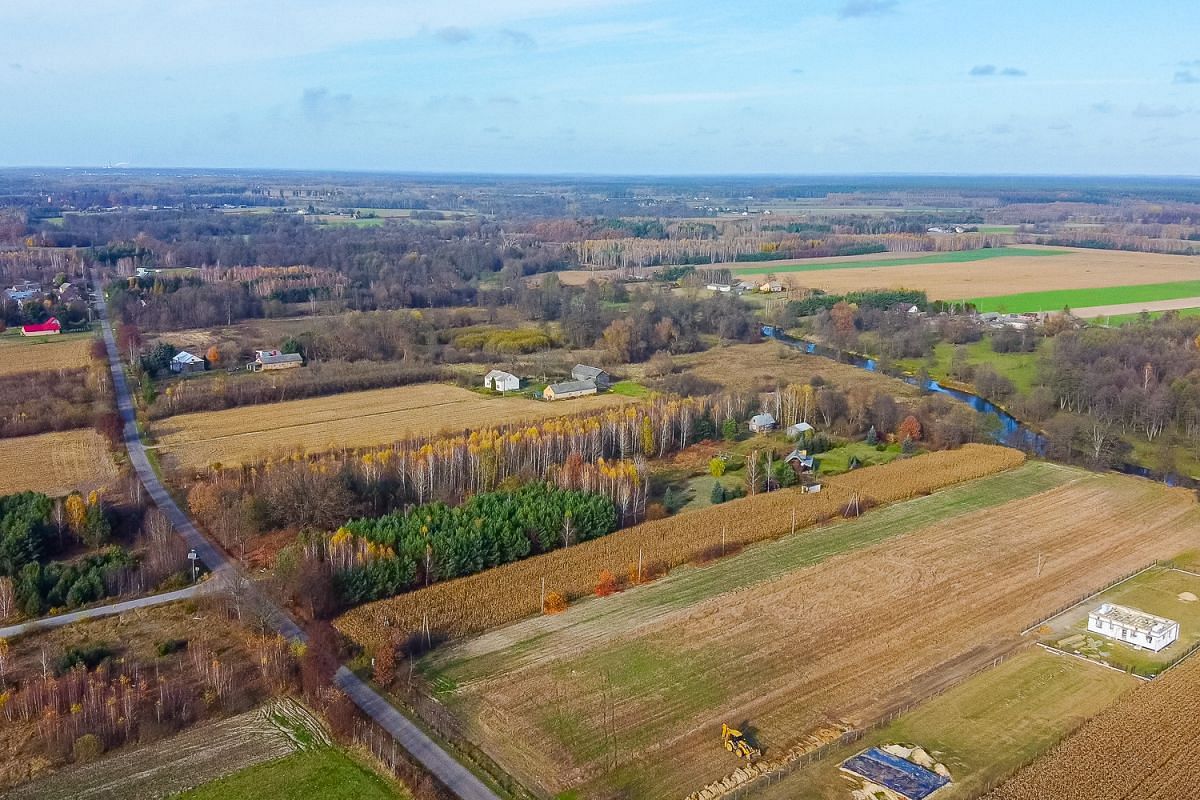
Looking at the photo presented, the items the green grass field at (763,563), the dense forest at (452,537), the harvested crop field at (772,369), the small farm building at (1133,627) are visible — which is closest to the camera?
the green grass field at (763,563)

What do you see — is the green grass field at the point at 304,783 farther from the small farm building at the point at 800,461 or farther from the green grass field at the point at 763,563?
the small farm building at the point at 800,461

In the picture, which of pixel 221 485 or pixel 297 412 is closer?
pixel 221 485

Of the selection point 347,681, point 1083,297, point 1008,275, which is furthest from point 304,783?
point 1008,275

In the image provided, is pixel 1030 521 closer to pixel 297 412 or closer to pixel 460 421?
pixel 460 421

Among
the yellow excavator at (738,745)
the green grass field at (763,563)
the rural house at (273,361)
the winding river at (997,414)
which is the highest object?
→ the rural house at (273,361)

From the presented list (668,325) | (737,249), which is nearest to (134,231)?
(737,249)

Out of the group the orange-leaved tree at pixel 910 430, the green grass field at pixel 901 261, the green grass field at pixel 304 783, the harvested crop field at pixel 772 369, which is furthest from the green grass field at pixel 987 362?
the green grass field at pixel 304 783

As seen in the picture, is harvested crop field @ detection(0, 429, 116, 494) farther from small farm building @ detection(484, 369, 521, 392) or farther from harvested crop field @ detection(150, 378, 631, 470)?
small farm building @ detection(484, 369, 521, 392)
